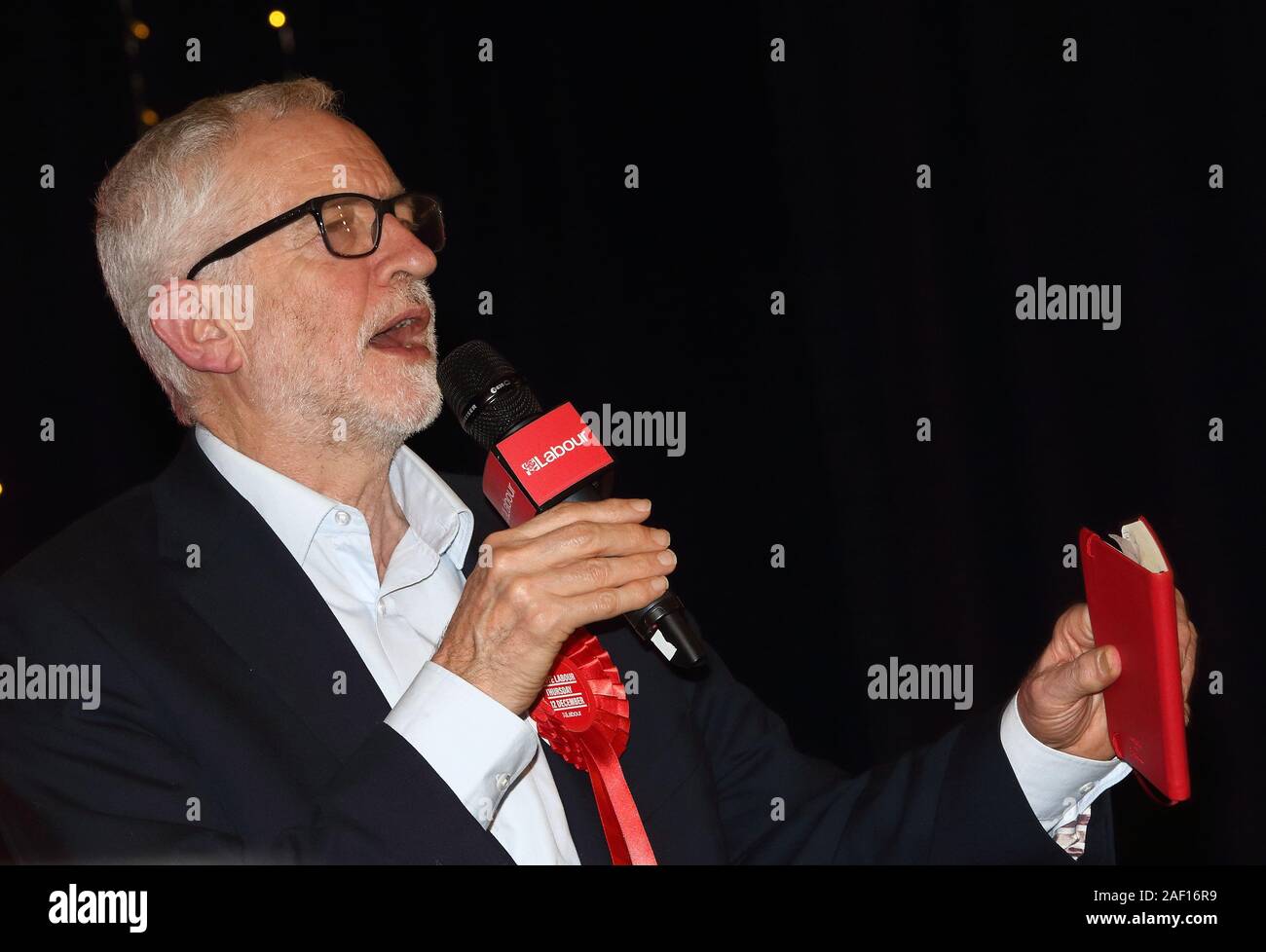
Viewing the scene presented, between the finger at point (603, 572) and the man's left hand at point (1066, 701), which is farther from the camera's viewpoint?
the man's left hand at point (1066, 701)

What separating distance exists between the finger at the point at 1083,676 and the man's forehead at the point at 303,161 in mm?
1104

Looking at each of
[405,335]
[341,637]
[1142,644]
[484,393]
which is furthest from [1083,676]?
[405,335]

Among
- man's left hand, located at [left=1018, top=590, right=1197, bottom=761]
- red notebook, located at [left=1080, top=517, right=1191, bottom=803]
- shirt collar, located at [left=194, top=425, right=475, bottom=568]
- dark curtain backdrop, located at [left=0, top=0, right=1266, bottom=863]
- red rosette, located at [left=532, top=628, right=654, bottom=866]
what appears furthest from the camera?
dark curtain backdrop, located at [left=0, top=0, right=1266, bottom=863]

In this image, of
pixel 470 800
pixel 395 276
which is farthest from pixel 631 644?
pixel 395 276

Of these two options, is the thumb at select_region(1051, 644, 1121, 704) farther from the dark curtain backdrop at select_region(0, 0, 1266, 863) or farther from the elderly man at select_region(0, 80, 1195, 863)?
the dark curtain backdrop at select_region(0, 0, 1266, 863)

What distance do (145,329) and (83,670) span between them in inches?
23.0

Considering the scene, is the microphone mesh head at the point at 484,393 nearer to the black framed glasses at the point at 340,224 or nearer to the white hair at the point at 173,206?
the black framed glasses at the point at 340,224

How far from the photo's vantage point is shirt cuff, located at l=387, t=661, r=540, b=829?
4.13 ft

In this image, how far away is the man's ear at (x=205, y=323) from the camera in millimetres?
1675

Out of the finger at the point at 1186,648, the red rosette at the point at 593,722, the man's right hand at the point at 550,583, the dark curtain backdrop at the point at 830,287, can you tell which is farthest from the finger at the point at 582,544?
the dark curtain backdrop at the point at 830,287

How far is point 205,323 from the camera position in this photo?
5.52 feet

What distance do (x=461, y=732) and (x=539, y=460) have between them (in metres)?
0.30

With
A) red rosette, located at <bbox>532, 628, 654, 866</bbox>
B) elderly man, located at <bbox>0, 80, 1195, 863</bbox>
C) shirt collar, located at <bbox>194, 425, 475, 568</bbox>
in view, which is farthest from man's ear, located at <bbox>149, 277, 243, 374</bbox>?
red rosette, located at <bbox>532, 628, 654, 866</bbox>

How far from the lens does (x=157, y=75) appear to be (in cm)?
266
